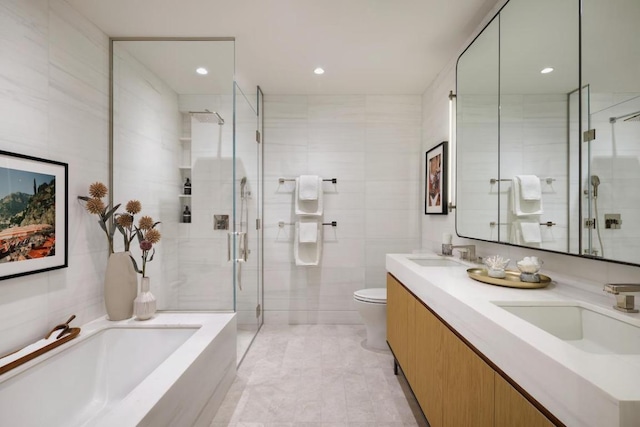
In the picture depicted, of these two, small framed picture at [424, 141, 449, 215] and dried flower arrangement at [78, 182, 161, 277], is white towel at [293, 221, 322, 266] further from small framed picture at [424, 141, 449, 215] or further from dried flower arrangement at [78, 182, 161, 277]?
dried flower arrangement at [78, 182, 161, 277]

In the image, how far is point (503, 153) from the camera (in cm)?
173

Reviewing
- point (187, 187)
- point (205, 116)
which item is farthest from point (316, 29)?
point (187, 187)

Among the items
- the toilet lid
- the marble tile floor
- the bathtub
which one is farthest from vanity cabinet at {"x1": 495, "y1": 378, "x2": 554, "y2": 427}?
the toilet lid

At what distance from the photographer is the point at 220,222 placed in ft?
7.46

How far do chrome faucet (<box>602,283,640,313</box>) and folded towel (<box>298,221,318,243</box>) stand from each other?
7.63ft

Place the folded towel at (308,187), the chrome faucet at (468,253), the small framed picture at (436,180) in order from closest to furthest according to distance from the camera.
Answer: the chrome faucet at (468,253) → the small framed picture at (436,180) → the folded towel at (308,187)

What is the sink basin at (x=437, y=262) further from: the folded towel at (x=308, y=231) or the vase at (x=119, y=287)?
the vase at (x=119, y=287)

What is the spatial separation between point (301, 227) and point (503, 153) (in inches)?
74.6

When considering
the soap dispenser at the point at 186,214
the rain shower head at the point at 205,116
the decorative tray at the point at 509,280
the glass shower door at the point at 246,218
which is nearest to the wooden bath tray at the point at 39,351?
the soap dispenser at the point at 186,214

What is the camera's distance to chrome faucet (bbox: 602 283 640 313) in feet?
3.08

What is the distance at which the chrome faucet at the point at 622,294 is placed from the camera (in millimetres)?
940

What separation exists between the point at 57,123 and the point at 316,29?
1638 millimetres

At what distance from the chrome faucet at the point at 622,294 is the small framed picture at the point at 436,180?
1.66m

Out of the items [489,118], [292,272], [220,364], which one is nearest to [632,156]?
[489,118]
